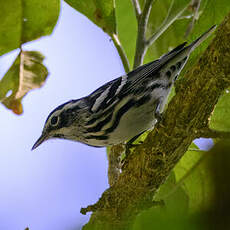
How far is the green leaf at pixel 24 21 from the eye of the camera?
281 cm

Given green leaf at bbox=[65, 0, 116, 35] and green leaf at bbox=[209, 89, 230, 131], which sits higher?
green leaf at bbox=[65, 0, 116, 35]

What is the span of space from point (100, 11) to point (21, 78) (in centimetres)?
85

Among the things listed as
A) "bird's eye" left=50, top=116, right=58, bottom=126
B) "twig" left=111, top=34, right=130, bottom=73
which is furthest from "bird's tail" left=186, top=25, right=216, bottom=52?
"bird's eye" left=50, top=116, right=58, bottom=126

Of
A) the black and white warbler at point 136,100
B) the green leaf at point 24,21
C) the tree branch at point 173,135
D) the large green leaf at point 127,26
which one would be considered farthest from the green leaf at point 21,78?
the tree branch at point 173,135

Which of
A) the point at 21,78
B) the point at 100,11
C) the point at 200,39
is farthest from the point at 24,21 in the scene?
the point at 200,39

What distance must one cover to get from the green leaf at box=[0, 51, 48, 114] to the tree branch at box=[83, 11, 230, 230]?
1213 mm

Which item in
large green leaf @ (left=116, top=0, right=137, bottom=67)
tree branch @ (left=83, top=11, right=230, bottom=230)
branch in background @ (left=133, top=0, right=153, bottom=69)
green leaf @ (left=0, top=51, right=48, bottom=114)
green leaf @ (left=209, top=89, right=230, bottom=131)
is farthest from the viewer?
large green leaf @ (left=116, top=0, right=137, bottom=67)

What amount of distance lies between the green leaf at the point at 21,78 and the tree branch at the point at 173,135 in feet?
3.98

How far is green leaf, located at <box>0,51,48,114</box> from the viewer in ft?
9.96

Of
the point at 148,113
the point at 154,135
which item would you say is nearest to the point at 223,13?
the point at 148,113

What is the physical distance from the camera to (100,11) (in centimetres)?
277

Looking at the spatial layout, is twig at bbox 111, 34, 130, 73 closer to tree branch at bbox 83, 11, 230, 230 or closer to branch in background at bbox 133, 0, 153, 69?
branch in background at bbox 133, 0, 153, 69

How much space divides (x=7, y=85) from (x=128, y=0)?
1375 millimetres

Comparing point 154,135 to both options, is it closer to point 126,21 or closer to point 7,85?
point 7,85
